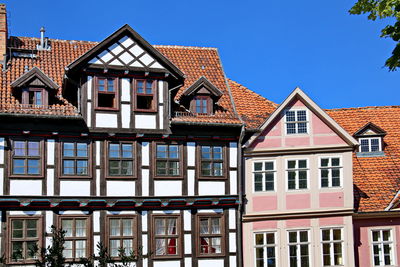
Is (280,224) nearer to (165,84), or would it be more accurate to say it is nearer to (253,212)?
(253,212)

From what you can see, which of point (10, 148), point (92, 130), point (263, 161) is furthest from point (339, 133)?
point (10, 148)

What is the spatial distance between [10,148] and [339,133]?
41.1ft

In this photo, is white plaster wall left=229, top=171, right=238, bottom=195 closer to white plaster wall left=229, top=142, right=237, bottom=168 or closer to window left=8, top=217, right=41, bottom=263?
white plaster wall left=229, top=142, right=237, bottom=168

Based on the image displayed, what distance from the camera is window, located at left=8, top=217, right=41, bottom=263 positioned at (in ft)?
76.5

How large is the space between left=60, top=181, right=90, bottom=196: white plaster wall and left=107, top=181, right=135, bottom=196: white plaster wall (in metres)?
0.80

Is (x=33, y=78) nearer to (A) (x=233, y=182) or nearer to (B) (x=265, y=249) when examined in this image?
(A) (x=233, y=182)

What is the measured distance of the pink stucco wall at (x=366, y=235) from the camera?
2722cm

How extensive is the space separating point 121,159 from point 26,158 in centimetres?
339

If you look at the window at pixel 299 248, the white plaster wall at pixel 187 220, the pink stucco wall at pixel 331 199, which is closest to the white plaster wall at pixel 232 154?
the white plaster wall at pixel 187 220

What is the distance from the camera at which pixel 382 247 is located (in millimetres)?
27453

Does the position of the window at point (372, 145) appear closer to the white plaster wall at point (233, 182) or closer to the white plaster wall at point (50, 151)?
the white plaster wall at point (233, 182)

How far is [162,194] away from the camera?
25.2 m

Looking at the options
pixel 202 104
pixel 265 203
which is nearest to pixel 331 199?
pixel 265 203

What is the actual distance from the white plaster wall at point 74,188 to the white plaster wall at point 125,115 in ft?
8.33
